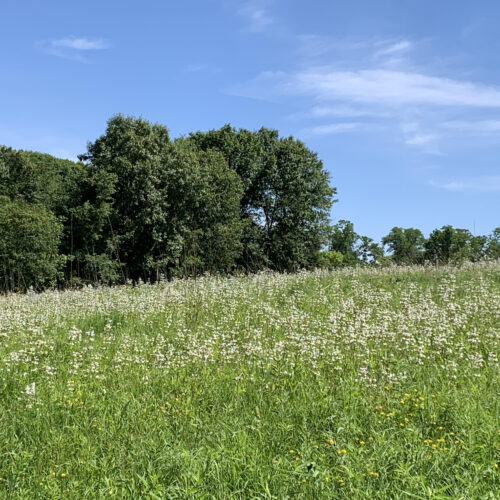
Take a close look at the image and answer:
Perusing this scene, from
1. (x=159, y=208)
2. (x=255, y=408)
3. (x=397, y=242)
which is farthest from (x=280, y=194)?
(x=397, y=242)

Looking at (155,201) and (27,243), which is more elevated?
(155,201)

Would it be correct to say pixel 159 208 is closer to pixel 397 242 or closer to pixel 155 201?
pixel 155 201

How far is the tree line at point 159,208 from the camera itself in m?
30.4

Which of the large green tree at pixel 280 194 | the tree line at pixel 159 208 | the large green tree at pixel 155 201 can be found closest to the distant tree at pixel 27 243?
the tree line at pixel 159 208

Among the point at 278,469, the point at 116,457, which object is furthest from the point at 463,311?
the point at 116,457

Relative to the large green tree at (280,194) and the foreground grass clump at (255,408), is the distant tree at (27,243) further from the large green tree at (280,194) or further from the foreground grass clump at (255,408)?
the foreground grass clump at (255,408)

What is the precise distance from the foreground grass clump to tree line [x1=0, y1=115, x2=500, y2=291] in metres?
14.0

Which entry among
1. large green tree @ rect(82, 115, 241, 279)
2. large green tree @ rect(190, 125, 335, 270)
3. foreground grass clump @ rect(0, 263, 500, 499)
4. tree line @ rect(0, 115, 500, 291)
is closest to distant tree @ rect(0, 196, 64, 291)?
tree line @ rect(0, 115, 500, 291)

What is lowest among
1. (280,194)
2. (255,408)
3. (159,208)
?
(255,408)

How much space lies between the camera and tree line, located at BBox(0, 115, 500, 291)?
3041cm

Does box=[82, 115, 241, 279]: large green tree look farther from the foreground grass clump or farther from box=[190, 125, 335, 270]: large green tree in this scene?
the foreground grass clump

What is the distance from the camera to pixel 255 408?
19.3 ft

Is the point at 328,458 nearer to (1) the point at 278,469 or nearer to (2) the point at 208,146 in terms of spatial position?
(1) the point at 278,469

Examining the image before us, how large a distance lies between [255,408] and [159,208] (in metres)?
27.2
